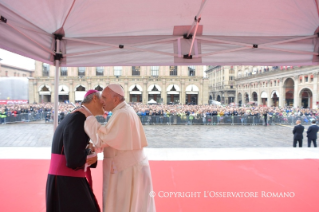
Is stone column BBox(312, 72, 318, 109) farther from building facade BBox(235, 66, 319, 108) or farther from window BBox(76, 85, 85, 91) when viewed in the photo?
window BBox(76, 85, 85, 91)

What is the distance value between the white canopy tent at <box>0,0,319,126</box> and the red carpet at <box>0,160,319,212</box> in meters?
2.19

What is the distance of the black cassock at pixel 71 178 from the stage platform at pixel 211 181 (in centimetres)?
115

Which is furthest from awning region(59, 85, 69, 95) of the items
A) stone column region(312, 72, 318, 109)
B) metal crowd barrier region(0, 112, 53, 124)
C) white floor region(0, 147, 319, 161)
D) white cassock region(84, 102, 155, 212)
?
stone column region(312, 72, 318, 109)

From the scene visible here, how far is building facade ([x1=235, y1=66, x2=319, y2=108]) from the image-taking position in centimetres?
3416

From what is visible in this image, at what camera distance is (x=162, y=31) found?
375 centimetres

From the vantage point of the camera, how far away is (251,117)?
58.7 ft

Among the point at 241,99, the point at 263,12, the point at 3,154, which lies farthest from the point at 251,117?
the point at 241,99

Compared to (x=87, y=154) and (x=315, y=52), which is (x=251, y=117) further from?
(x=87, y=154)

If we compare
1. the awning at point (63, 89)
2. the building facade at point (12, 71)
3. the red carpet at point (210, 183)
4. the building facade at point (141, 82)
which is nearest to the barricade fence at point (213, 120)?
the red carpet at point (210, 183)

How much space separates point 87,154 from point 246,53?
139 inches

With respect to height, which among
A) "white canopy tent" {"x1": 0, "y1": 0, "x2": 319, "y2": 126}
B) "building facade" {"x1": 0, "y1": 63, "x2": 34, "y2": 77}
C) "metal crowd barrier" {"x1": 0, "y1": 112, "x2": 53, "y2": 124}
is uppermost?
"building facade" {"x1": 0, "y1": 63, "x2": 34, "y2": 77}

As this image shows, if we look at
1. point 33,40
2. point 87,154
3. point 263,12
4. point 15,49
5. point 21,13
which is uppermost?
point 263,12

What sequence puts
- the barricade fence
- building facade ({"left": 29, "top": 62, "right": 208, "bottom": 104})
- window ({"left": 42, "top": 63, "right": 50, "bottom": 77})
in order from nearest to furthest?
the barricade fence
building facade ({"left": 29, "top": 62, "right": 208, "bottom": 104})
window ({"left": 42, "top": 63, "right": 50, "bottom": 77})

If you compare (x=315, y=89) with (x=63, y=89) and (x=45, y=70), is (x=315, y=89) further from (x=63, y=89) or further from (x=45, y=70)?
(x=45, y=70)
